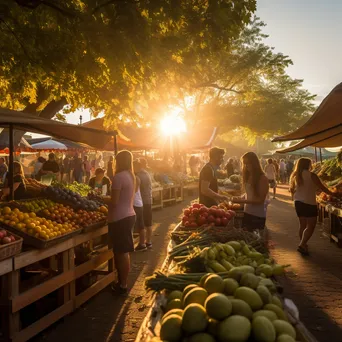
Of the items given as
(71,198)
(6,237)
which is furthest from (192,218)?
(6,237)

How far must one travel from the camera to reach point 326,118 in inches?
283

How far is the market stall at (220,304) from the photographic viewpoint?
2.20 meters

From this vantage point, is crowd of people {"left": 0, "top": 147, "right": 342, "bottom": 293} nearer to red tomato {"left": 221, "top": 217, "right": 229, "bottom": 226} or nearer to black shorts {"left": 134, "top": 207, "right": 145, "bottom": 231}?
black shorts {"left": 134, "top": 207, "right": 145, "bottom": 231}

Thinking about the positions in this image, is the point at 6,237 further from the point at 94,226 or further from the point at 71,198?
the point at 71,198

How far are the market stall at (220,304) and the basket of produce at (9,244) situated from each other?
169 centimetres

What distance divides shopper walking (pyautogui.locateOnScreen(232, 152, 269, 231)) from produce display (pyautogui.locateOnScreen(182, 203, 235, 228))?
1.13 ft

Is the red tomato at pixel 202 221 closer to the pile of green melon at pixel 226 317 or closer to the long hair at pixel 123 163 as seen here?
the long hair at pixel 123 163

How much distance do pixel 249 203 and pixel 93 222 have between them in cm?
249

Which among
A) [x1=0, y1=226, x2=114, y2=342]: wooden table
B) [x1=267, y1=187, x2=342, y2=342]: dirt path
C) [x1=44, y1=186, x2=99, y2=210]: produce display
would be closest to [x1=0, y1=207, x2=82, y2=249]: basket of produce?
[x1=0, y1=226, x2=114, y2=342]: wooden table

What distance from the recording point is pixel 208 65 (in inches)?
1169

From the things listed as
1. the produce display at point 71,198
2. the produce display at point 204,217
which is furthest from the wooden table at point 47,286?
the produce display at point 204,217

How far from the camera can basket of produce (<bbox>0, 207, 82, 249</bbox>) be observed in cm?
456

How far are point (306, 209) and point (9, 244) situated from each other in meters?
6.04

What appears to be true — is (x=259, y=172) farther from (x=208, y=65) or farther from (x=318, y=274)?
(x=208, y=65)
